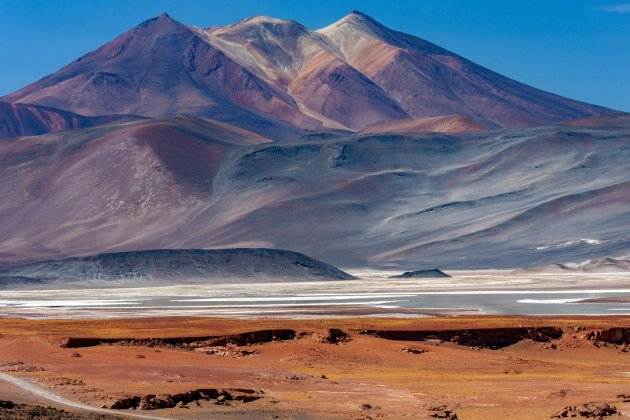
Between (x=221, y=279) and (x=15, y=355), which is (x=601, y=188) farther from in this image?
(x=15, y=355)

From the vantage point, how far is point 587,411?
28.0m

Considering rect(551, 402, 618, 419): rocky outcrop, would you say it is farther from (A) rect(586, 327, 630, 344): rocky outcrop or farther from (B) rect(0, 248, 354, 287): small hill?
(B) rect(0, 248, 354, 287): small hill

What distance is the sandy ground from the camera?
96.5ft

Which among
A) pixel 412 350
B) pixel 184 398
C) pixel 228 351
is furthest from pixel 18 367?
pixel 412 350

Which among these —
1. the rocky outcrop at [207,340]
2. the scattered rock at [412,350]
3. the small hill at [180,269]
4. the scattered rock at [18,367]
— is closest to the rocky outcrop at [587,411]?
the scattered rock at [18,367]

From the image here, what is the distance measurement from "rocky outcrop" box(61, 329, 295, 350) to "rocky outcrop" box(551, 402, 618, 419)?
53.1 feet

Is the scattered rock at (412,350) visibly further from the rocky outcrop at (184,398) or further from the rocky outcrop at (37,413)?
the rocky outcrop at (37,413)

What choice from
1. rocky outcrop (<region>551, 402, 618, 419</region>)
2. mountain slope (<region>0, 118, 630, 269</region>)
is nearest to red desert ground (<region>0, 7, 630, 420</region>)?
rocky outcrop (<region>551, 402, 618, 419</region>)

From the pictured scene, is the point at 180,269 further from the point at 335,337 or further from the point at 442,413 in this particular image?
the point at 442,413

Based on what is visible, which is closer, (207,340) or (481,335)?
(207,340)

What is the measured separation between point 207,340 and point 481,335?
8.95 metres

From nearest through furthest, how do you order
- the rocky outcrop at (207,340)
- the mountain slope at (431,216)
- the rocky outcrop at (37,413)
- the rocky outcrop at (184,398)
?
the rocky outcrop at (37,413) < the rocky outcrop at (184,398) < the rocky outcrop at (207,340) < the mountain slope at (431,216)

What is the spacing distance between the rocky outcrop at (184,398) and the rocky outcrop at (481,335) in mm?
15485

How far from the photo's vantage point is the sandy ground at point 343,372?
29.4m
